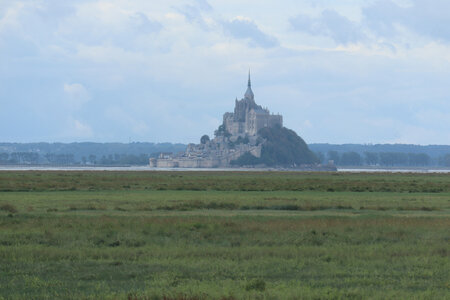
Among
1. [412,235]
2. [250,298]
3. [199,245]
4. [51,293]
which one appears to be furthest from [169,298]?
[412,235]

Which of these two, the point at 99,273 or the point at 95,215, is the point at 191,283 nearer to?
the point at 99,273

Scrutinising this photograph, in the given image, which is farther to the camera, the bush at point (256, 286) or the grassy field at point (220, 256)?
the grassy field at point (220, 256)

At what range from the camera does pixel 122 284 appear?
16.3 meters

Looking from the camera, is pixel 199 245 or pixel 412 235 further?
pixel 412 235

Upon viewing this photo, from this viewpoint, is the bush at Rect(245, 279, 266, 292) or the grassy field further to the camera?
the grassy field

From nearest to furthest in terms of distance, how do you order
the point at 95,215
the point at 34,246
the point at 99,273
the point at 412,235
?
the point at 99,273 < the point at 34,246 < the point at 412,235 < the point at 95,215

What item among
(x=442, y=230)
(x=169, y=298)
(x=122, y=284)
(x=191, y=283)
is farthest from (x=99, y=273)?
Answer: (x=442, y=230)

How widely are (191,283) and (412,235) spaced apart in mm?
10940

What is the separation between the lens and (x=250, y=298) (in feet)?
47.3

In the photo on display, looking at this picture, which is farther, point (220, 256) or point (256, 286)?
point (220, 256)

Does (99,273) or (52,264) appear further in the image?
(52,264)

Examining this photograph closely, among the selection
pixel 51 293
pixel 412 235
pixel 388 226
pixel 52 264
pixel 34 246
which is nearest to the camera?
pixel 51 293

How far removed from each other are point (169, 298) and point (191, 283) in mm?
2119

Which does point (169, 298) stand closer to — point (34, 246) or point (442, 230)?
point (34, 246)
